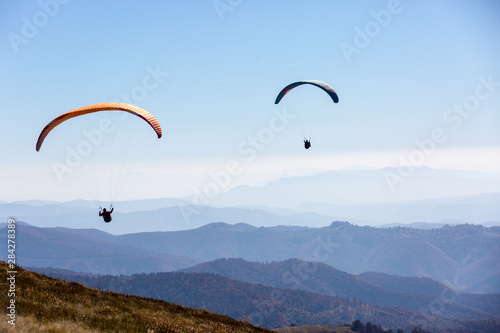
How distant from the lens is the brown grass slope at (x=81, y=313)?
65.7 ft

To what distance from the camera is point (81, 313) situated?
23.5 metres

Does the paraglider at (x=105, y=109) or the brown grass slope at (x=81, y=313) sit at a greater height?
the paraglider at (x=105, y=109)

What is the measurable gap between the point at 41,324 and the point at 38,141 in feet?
70.1

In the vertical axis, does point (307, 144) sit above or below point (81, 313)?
above

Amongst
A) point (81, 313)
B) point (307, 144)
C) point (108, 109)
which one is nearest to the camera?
point (81, 313)

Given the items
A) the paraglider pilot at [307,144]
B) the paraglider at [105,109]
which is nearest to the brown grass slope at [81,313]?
the paraglider at [105,109]

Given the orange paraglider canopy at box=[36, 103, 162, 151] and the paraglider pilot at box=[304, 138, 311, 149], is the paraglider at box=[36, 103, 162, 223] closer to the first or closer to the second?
the orange paraglider canopy at box=[36, 103, 162, 151]

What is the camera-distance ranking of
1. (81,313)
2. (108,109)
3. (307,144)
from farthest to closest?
(307,144) < (108,109) < (81,313)

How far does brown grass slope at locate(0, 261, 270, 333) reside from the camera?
65.7 feet

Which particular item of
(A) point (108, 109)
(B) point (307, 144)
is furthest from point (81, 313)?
(B) point (307, 144)

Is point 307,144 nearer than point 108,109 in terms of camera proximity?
No

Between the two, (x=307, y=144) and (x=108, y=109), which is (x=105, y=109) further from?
(x=307, y=144)

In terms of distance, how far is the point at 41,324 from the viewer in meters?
19.1

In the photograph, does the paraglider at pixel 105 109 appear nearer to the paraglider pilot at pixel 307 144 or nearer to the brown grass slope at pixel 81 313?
the brown grass slope at pixel 81 313
